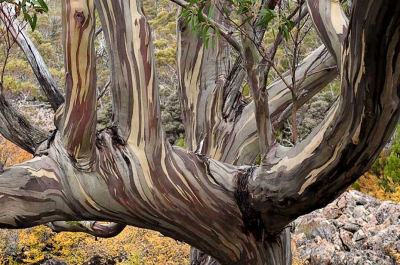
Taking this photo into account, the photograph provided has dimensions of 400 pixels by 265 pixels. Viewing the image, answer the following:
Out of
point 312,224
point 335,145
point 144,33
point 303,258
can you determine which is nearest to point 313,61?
point 144,33

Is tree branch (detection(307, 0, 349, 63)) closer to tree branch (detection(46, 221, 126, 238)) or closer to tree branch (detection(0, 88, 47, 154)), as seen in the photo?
tree branch (detection(0, 88, 47, 154))

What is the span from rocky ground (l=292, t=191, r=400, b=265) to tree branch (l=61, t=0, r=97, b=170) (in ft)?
12.0

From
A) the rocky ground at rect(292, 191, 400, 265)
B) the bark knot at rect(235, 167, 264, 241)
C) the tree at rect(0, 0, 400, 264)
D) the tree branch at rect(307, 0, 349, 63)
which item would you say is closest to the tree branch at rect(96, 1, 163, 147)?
the tree at rect(0, 0, 400, 264)

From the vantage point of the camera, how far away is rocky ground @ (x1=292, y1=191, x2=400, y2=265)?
4145mm

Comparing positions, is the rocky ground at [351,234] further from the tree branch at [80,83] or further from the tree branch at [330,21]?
the tree branch at [80,83]

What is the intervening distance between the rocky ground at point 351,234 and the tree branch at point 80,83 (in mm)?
3668

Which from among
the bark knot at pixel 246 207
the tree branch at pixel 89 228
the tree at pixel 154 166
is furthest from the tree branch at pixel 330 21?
the tree branch at pixel 89 228

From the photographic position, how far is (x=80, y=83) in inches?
42.4

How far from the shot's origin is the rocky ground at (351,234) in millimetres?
4145

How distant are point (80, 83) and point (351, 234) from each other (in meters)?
4.33

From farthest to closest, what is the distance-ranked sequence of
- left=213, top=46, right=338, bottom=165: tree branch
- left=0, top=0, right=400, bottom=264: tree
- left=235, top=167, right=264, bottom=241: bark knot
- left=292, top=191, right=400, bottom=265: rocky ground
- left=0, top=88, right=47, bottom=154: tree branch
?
left=292, top=191, right=400, bottom=265: rocky ground → left=213, top=46, right=338, bottom=165: tree branch → left=0, top=88, right=47, bottom=154: tree branch → left=235, top=167, right=264, bottom=241: bark knot → left=0, top=0, right=400, bottom=264: tree

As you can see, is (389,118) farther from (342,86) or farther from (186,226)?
(186,226)

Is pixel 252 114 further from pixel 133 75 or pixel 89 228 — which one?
pixel 89 228

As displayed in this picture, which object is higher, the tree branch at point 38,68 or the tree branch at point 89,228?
the tree branch at point 38,68
